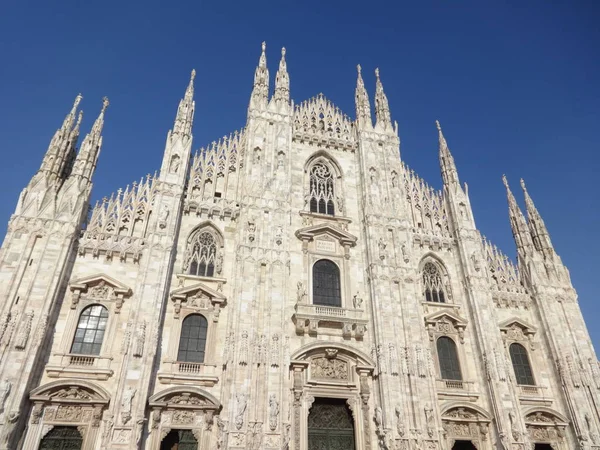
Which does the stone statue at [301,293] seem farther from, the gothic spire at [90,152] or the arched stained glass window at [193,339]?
the gothic spire at [90,152]

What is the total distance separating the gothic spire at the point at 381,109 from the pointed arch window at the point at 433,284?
9.36 m

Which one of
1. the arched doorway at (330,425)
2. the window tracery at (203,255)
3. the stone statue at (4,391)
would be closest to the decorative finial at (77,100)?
the window tracery at (203,255)

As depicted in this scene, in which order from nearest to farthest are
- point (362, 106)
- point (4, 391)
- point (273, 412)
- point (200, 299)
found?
point (4, 391), point (273, 412), point (200, 299), point (362, 106)

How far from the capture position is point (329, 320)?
19.8 m

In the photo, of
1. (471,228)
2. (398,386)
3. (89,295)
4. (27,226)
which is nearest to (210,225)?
(89,295)

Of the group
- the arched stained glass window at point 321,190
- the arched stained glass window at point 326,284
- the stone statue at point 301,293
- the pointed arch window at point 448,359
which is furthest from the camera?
the arched stained glass window at point 321,190

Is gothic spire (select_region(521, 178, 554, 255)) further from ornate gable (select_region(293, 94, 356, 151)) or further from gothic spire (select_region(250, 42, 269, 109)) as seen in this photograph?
gothic spire (select_region(250, 42, 269, 109))

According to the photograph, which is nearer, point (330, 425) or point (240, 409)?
point (240, 409)

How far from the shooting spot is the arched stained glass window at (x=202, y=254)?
794 inches

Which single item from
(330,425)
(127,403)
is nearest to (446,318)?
(330,425)

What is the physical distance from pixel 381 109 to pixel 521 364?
55.8 feet

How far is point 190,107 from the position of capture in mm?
23984

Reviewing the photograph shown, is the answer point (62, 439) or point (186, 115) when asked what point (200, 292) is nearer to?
point (62, 439)

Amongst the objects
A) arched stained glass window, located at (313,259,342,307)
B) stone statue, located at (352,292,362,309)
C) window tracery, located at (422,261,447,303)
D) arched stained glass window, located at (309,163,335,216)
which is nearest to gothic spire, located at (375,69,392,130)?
arched stained glass window, located at (309,163,335,216)
